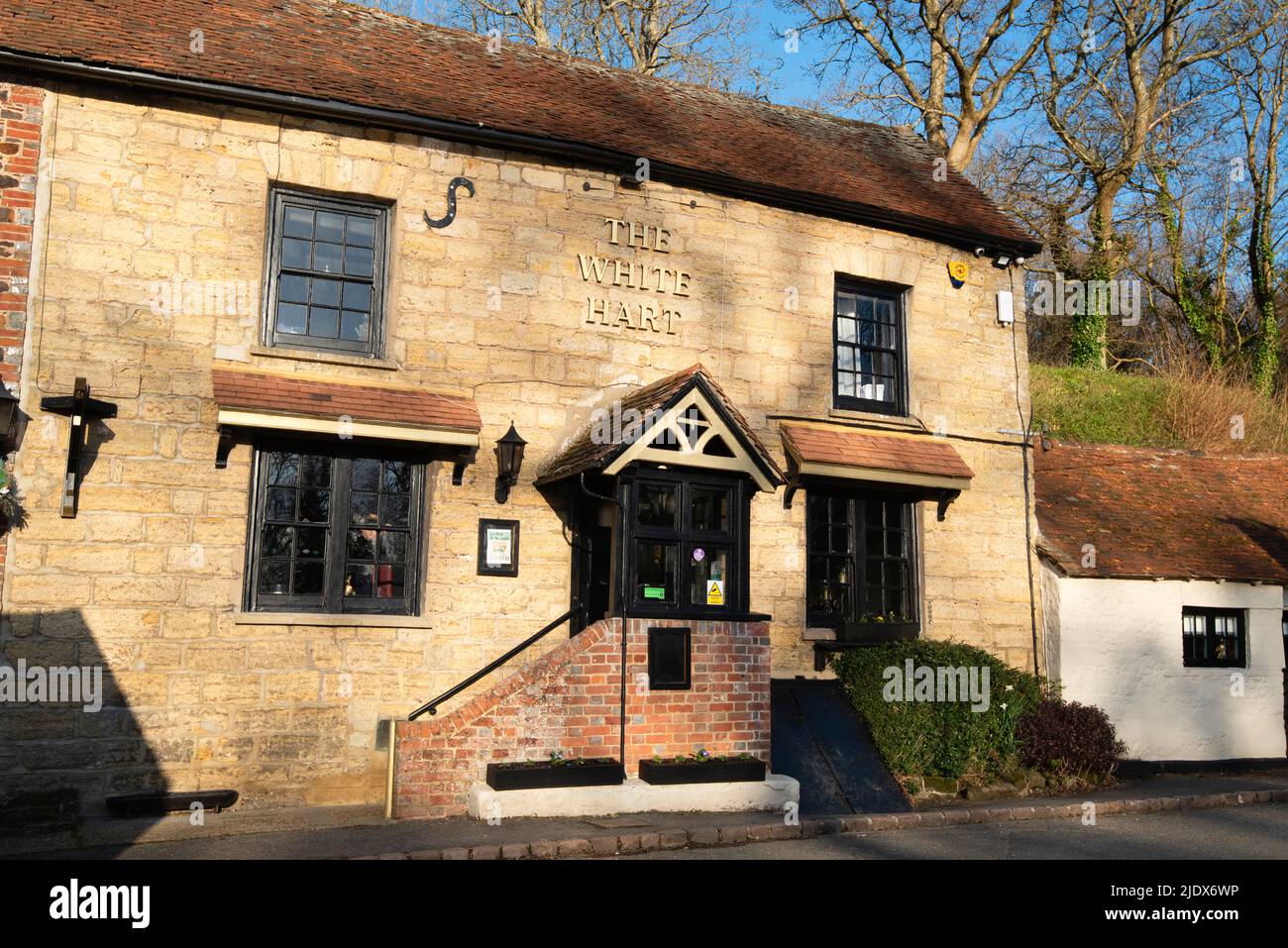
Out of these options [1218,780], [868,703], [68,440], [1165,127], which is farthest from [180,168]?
[1165,127]

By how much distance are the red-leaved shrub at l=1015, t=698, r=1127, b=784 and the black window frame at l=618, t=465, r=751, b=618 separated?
3728 mm

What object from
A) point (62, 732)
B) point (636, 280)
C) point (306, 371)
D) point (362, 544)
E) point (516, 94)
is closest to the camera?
point (62, 732)

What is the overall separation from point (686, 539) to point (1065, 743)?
16.1 ft

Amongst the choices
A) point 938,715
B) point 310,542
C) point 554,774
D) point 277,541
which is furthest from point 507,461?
point 938,715

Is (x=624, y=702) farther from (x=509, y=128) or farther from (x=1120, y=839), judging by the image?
(x=509, y=128)

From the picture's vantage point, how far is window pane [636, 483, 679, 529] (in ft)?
33.2

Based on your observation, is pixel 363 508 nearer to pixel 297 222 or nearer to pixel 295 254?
pixel 295 254

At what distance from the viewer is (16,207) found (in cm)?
956

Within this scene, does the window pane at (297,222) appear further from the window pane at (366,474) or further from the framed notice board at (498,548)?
the framed notice board at (498,548)

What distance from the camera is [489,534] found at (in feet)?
35.9

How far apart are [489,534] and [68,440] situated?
385 cm

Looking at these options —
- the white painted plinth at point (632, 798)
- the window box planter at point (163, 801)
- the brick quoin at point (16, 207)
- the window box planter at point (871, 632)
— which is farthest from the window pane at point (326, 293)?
the window box planter at point (871, 632)

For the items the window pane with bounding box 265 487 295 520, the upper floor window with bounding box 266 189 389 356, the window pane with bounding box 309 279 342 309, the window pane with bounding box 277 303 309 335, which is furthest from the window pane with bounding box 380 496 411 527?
the window pane with bounding box 309 279 342 309

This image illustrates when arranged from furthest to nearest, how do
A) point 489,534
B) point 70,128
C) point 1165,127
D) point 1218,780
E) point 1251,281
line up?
1. point 1251,281
2. point 1165,127
3. point 1218,780
4. point 489,534
5. point 70,128
